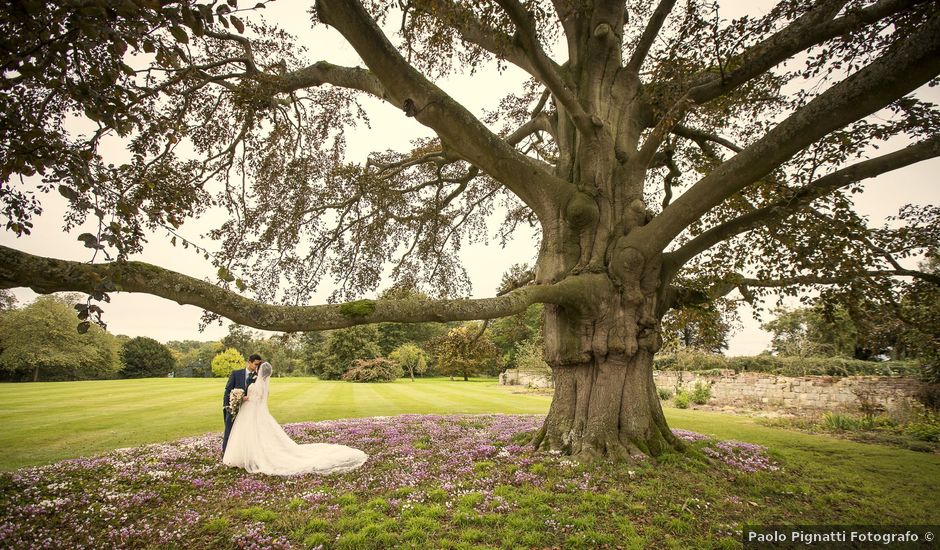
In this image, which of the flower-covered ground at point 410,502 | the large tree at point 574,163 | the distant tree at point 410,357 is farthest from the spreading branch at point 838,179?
the distant tree at point 410,357

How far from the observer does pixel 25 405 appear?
16500mm

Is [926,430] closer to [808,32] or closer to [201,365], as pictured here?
[808,32]

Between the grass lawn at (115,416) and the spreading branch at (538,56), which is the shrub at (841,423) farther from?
the spreading branch at (538,56)

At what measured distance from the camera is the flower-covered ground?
446 cm

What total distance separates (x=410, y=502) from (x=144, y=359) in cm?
5736

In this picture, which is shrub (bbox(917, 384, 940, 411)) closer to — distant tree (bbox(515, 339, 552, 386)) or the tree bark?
the tree bark

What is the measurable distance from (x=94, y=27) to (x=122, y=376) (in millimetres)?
60829

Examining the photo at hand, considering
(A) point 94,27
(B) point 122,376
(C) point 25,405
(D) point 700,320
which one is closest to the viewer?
(A) point 94,27

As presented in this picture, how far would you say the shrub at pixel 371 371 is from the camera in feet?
133

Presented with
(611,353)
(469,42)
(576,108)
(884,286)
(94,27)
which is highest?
(469,42)

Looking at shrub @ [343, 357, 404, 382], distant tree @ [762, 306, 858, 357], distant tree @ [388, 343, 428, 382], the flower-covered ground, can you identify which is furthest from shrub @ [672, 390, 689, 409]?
distant tree @ [388, 343, 428, 382]

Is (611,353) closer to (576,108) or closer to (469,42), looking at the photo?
(576,108)

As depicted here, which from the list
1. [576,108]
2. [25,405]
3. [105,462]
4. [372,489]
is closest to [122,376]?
[25,405]

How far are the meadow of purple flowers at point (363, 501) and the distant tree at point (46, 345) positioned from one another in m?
43.6
